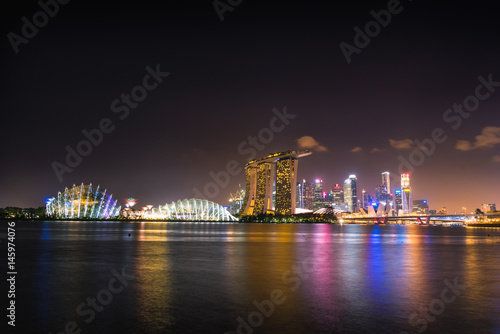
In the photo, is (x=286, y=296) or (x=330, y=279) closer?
(x=286, y=296)

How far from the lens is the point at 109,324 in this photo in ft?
46.9

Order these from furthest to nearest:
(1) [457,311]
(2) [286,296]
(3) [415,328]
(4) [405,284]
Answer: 1. (4) [405,284]
2. (2) [286,296]
3. (1) [457,311]
4. (3) [415,328]

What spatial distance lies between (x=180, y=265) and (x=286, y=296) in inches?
530

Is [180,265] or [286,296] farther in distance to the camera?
[180,265]

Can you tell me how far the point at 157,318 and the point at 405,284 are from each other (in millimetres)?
14244

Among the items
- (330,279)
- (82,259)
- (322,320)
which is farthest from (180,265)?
(322,320)

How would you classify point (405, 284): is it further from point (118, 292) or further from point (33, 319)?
point (33, 319)

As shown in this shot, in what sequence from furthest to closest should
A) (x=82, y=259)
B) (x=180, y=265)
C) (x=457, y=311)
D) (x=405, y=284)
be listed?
1. (x=82, y=259)
2. (x=180, y=265)
3. (x=405, y=284)
4. (x=457, y=311)

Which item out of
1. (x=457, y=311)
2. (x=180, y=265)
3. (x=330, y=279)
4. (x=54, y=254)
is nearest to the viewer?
(x=457, y=311)

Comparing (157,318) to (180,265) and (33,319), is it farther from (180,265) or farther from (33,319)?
(180,265)

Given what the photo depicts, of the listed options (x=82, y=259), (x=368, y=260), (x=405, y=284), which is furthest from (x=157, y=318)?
(x=368, y=260)

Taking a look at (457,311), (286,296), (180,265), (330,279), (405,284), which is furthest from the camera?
(180,265)

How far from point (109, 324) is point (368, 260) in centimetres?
2584

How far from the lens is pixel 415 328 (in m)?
13.7
